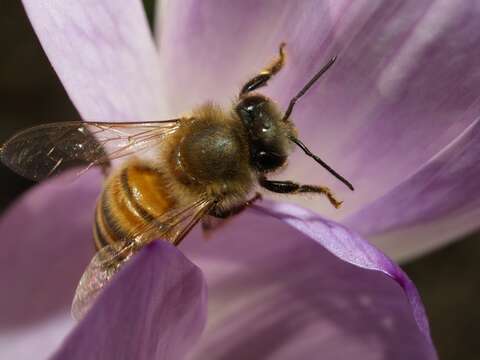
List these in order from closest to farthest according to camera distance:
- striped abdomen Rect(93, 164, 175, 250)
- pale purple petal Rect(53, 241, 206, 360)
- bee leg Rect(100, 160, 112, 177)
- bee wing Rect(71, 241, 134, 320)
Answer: pale purple petal Rect(53, 241, 206, 360) < bee wing Rect(71, 241, 134, 320) < striped abdomen Rect(93, 164, 175, 250) < bee leg Rect(100, 160, 112, 177)

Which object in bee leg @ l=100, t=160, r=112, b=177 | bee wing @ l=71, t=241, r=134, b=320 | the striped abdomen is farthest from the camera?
bee leg @ l=100, t=160, r=112, b=177

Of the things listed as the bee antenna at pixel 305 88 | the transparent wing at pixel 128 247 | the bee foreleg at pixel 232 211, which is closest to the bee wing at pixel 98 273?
the transparent wing at pixel 128 247

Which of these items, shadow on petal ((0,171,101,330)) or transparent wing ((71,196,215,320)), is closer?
transparent wing ((71,196,215,320))

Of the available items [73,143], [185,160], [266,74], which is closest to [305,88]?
[266,74]

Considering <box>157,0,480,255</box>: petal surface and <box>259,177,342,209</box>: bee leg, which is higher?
<box>157,0,480,255</box>: petal surface

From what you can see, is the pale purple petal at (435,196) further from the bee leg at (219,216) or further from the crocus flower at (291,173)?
the bee leg at (219,216)

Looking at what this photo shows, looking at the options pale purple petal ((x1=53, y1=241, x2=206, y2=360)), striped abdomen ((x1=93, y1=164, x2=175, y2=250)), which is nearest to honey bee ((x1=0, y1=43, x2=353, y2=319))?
striped abdomen ((x1=93, y1=164, x2=175, y2=250))

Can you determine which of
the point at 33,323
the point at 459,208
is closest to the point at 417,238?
the point at 459,208

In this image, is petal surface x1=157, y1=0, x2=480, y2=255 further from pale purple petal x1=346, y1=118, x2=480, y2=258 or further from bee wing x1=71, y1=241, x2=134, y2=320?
bee wing x1=71, y1=241, x2=134, y2=320
